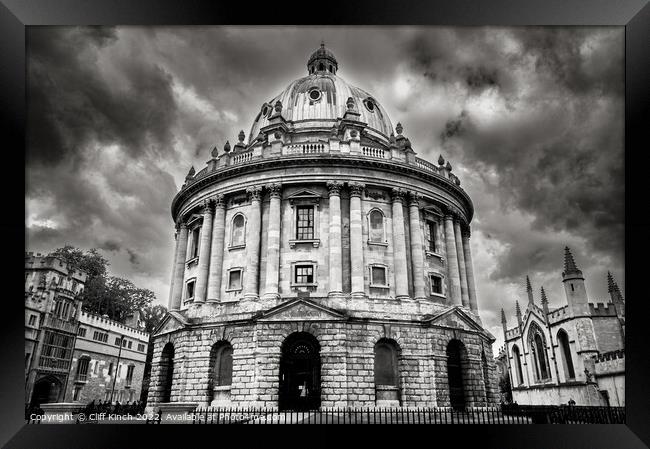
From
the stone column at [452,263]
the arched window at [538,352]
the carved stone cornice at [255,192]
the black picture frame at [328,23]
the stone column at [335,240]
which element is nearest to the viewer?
the black picture frame at [328,23]

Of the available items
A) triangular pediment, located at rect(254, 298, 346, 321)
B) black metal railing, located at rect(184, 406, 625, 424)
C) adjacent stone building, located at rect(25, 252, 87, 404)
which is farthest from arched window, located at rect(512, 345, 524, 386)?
adjacent stone building, located at rect(25, 252, 87, 404)

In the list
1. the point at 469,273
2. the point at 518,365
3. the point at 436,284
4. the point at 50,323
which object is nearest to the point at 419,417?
the point at 436,284

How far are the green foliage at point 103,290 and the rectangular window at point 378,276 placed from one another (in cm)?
1570

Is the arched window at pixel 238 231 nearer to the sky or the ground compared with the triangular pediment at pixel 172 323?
nearer to the sky

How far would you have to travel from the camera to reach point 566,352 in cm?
3862

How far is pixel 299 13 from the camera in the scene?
1238 centimetres

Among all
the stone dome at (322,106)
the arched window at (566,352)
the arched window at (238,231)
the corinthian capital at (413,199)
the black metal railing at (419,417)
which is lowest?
the black metal railing at (419,417)

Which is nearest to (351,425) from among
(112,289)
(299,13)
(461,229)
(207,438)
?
(207,438)

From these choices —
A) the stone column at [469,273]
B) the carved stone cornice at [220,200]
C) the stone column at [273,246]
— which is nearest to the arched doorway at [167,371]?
the stone column at [273,246]

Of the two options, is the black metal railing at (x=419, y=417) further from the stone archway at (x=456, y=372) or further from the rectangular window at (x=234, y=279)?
the rectangular window at (x=234, y=279)

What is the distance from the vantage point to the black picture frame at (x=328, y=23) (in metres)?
12.2

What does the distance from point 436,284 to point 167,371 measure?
61.3 ft
